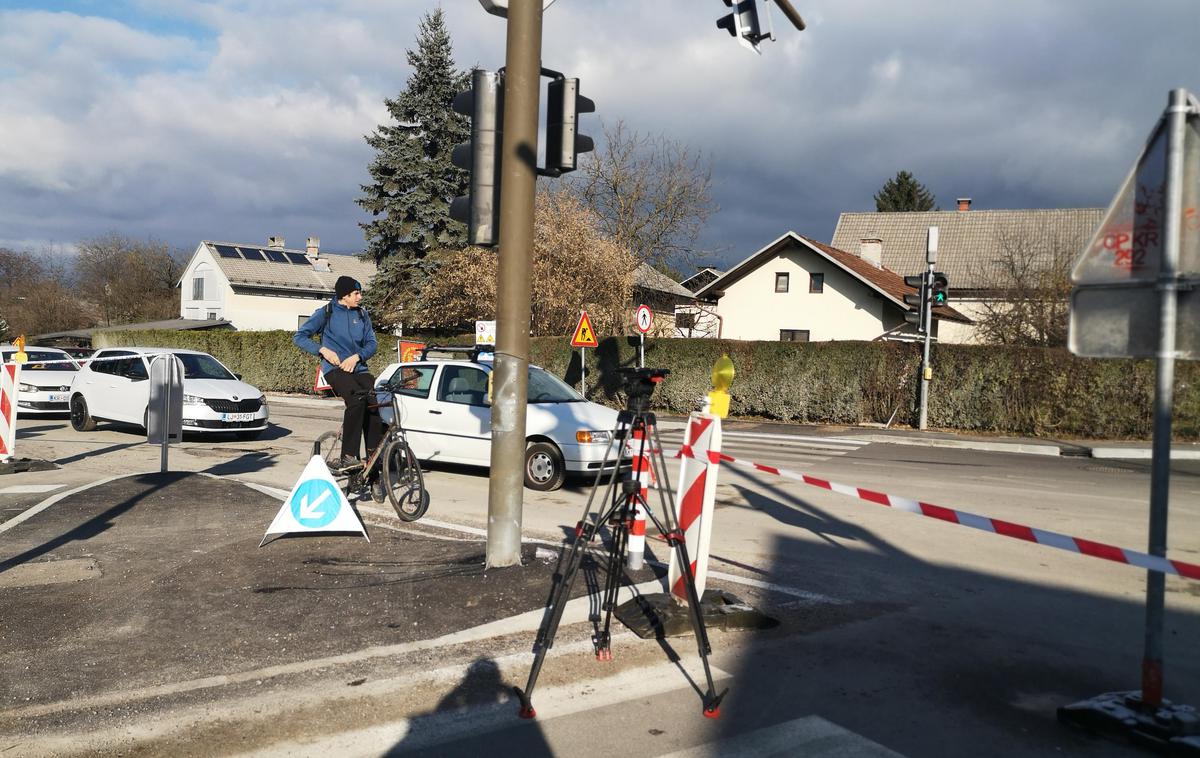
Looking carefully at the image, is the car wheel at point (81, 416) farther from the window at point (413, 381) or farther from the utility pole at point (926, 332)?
the utility pole at point (926, 332)

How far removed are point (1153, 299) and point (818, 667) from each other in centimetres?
236

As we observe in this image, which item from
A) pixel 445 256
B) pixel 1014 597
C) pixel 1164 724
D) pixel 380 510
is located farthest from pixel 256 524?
pixel 445 256

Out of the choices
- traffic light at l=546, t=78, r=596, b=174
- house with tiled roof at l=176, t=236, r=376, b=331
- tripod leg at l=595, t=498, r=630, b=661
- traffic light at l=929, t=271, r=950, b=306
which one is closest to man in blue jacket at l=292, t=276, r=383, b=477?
traffic light at l=546, t=78, r=596, b=174

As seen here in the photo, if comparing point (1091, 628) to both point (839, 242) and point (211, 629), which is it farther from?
point (839, 242)

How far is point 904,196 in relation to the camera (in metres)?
80.0

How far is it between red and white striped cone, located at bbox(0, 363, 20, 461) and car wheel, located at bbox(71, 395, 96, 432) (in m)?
6.25

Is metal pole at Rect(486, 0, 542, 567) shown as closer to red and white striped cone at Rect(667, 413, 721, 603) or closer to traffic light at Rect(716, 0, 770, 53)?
red and white striped cone at Rect(667, 413, 721, 603)

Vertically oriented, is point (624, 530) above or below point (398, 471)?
above

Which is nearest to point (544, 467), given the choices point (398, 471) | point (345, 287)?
point (398, 471)

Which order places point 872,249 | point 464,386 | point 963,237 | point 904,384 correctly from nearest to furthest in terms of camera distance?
point 464,386 → point 904,384 → point 872,249 → point 963,237

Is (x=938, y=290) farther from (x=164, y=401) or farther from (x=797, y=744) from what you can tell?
(x=797, y=744)

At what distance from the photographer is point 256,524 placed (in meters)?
8.01

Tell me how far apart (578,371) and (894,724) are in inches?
978

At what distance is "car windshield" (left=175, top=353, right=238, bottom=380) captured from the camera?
16.6 metres
